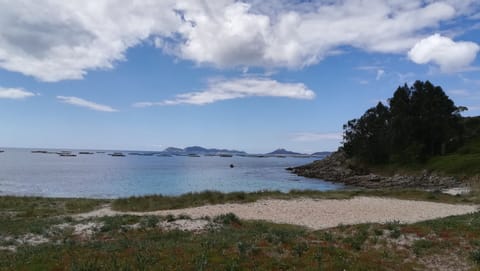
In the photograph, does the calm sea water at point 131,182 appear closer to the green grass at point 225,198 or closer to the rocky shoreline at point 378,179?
the rocky shoreline at point 378,179

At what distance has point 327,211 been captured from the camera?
24391 millimetres

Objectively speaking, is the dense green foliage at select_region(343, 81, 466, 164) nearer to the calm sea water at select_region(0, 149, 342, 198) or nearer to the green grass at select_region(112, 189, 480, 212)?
the calm sea water at select_region(0, 149, 342, 198)

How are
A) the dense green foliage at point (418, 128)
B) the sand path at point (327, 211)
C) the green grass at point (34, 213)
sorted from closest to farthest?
the green grass at point (34, 213), the sand path at point (327, 211), the dense green foliage at point (418, 128)

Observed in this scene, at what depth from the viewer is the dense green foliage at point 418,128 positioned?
74312mm

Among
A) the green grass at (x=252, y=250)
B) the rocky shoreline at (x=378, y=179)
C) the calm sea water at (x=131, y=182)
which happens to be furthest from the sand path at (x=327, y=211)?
the rocky shoreline at (x=378, y=179)

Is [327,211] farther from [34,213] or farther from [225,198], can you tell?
[34,213]

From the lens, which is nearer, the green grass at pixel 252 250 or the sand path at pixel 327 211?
the green grass at pixel 252 250

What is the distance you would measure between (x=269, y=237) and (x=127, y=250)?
165 inches

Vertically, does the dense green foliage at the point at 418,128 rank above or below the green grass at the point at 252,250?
above

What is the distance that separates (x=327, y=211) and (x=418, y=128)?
59.9 metres

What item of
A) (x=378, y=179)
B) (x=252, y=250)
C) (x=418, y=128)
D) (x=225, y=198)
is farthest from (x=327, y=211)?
(x=418, y=128)

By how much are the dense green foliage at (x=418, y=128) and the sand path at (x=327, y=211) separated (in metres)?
49.2

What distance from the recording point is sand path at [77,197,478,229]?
21156 millimetres

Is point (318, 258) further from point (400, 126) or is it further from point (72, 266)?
point (400, 126)
